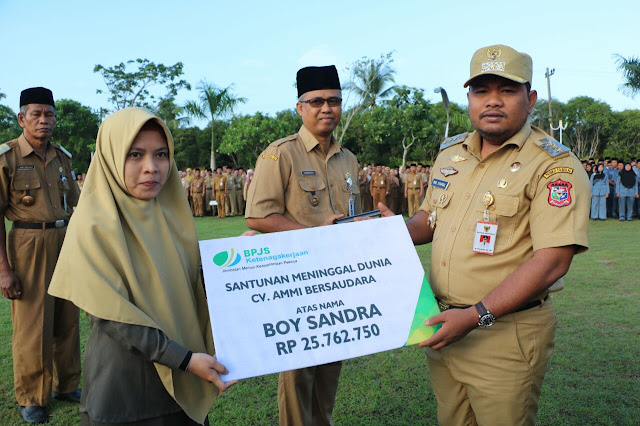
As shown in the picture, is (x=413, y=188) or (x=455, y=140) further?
(x=413, y=188)

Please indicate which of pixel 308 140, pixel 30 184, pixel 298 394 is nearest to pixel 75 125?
pixel 30 184

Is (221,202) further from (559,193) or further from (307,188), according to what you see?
(559,193)

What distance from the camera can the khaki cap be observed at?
204 centimetres

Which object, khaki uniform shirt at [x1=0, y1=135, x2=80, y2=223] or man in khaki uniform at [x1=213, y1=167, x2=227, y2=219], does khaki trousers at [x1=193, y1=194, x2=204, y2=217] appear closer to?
man in khaki uniform at [x1=213, y1=167, x2=227, y2=219]

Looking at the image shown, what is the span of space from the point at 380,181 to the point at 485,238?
16678mm

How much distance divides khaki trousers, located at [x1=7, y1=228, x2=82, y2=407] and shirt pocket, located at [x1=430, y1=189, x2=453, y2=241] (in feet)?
10.6

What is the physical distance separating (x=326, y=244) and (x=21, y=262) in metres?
3.02

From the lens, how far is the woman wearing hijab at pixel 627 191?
1516cm

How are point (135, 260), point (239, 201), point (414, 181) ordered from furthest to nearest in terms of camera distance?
point (239, 201), point (414, 181), point (135, 260)

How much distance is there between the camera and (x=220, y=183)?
63.4ft

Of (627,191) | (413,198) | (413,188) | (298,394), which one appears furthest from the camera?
(413,198)

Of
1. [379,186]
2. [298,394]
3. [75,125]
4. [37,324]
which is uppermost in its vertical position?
[75,125]

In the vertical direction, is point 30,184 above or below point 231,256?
above

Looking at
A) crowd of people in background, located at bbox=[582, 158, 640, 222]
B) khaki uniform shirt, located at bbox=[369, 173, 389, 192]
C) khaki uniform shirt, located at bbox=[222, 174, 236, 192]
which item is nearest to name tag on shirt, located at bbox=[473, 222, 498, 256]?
crowd of people in background, located at bbox=[582, 158, 640, 222]
